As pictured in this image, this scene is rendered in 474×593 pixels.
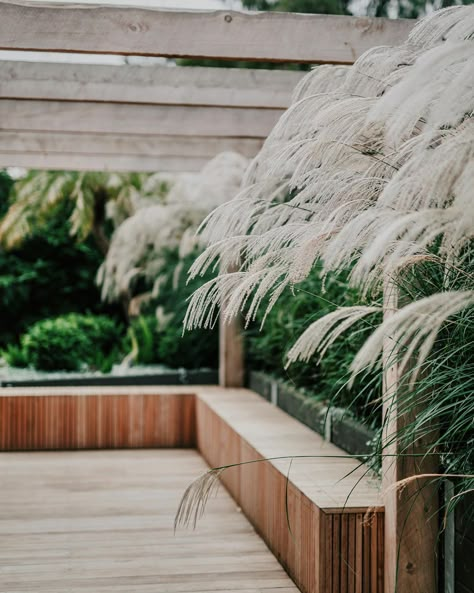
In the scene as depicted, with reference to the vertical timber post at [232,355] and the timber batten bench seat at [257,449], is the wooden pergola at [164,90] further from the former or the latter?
the timber batten bench seat at [257,449]

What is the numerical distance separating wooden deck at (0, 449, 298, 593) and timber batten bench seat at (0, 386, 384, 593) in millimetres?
147

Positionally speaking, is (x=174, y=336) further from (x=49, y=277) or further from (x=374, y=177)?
(x=374, y=177)

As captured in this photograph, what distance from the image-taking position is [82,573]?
3.31m

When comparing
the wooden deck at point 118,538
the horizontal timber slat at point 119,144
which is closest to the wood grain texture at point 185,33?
the wooden deck at point 118,538

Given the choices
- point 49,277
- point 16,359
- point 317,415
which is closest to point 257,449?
point 317,415

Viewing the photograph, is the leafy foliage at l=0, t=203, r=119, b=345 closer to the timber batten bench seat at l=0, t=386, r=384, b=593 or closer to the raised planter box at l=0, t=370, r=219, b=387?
the raised planter box at l=0, t=370, r=219, b=387

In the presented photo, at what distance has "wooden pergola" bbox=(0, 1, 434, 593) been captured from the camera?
3129mm

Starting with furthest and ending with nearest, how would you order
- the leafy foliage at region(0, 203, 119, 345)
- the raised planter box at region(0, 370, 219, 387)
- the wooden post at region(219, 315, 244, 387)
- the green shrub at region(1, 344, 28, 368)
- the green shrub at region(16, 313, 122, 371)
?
the leafy foliage at region(0, 203, 119, 345) → the green shrub at region(1, 344, 28, 368) → the green shrub at region(16, 313, 122, 371) → the raised planter box at region(0, 370, 219, 387) → the wooden post at region(219, 315, 244, 387)

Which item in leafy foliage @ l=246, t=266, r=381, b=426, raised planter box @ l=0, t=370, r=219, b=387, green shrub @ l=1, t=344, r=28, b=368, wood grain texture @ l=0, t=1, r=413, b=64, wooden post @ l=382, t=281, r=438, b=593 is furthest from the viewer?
green shrub @ l=1, t=344, r=28, b=368

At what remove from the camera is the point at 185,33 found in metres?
3.20

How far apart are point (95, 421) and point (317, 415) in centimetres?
256

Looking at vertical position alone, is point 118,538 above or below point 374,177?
below

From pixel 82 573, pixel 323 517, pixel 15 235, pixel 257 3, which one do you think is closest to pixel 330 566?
pixel 323 517

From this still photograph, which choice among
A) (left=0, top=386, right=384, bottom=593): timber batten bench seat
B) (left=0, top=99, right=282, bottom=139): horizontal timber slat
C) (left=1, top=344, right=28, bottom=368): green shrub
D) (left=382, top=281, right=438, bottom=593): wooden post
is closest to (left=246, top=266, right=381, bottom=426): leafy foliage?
(left=0, top=386, right=384, bottom=593): timber batten bench seat
